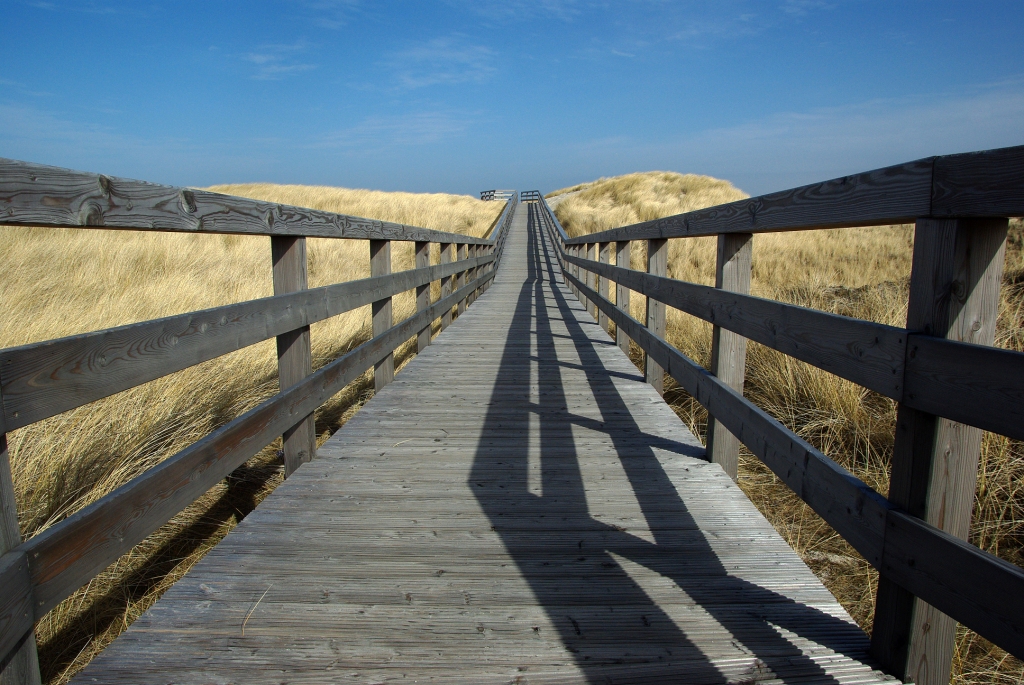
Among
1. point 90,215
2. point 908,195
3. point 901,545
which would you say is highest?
point 908,195

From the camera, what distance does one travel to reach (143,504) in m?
1.77

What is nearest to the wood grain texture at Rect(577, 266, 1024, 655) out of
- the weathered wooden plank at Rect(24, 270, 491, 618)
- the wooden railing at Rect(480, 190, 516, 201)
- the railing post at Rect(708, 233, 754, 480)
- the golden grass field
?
the railing post at Rect(708, 233, 754, 480)

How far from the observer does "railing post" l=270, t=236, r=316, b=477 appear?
116 inches

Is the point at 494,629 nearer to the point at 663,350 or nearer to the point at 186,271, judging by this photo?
the point at 663,350

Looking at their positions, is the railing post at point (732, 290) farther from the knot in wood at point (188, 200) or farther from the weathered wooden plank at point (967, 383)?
the knot in wood at point (188, 200)

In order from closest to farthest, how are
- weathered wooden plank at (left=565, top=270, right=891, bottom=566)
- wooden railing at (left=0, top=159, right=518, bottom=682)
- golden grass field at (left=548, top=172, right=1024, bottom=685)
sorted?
wooden railing at (left=0, top=159, right=518, bottom=682), weathered wooden plank at (left=565, top=270, right=891, bottom=566), golden grass field at (left=548, top=172, right=1024, bottom=685)

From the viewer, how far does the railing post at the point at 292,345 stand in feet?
9.64

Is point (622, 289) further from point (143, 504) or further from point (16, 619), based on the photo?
point (16, 619)

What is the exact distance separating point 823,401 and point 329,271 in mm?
11649

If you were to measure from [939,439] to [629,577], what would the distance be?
1072mm

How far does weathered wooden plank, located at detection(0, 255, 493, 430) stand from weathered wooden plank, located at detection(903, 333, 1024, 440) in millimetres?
1911

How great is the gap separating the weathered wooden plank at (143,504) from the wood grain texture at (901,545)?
73.4 inches

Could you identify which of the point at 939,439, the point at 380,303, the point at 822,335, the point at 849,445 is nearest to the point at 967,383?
the point at 939,439

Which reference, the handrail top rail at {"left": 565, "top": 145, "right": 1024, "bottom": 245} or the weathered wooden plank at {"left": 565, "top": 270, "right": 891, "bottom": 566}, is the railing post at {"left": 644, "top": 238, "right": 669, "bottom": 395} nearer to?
the weathered wooden plank at {"left": 565, "top": 270, "right": 891, "bottom": 566}
